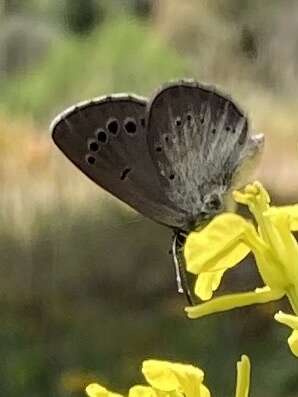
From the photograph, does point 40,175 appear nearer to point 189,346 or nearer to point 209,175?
point 189,346

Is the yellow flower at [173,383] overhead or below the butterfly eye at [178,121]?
below

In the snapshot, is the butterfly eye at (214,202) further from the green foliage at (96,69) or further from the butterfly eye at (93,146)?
the green foliage at (96,69)

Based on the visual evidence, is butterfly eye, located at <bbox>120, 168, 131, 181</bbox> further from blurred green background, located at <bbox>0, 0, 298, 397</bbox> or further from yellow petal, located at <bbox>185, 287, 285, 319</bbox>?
blurred green background, located at <bbox>0, 0, 298, 397</bbox>

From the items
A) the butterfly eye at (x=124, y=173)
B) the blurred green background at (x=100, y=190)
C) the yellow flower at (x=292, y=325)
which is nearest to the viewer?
the yellow flower at (x=292, y=325)

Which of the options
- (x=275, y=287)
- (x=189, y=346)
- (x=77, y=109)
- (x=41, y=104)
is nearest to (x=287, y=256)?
(x=275, y=287)

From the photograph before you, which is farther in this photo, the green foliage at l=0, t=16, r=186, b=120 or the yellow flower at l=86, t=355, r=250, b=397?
the green foliage at l=0, t=16, r=186, b=120

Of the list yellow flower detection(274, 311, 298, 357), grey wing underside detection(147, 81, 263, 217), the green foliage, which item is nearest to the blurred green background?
the green foliage

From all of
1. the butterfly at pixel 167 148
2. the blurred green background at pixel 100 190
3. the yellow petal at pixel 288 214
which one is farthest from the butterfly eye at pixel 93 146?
the blurred green background at pixel 100 190
